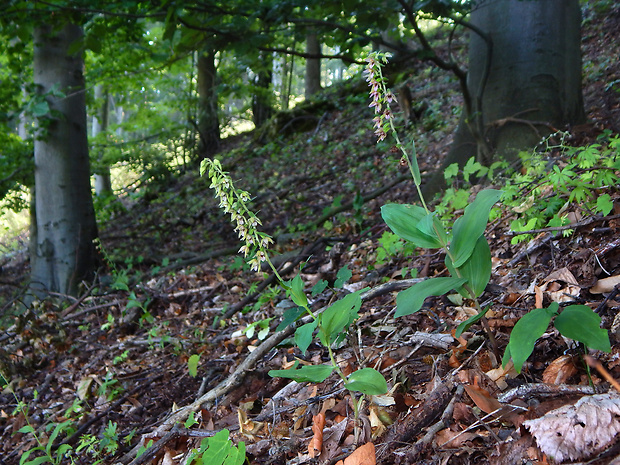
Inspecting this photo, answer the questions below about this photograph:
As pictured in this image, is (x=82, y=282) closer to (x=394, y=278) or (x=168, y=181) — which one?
(x=394, y=278)

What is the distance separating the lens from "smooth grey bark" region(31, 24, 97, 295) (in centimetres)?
541

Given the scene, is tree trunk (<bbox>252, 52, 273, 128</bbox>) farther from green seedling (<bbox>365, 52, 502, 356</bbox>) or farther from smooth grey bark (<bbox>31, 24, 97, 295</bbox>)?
green seedling (<bbox>365, 52, 502, 356</bbox>)

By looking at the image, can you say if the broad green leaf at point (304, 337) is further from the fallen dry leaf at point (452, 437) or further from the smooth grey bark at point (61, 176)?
the smooth grey bark at point (61, 176)

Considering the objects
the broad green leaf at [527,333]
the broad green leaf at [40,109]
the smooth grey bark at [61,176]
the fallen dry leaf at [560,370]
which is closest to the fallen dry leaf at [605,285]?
the fallen dry leaf at [560,370]

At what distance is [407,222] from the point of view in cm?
174

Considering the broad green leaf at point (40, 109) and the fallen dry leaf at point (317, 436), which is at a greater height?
the broad green leaf at point (40, 109)

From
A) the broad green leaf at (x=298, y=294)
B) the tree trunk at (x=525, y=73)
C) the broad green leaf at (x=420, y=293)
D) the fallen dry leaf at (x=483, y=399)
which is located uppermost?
the tree trunk at (x=525, y=73)

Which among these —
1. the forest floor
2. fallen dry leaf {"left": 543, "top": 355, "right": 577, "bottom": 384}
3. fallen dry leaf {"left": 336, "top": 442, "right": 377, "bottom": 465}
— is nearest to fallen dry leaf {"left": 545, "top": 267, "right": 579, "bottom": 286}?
the forest floor

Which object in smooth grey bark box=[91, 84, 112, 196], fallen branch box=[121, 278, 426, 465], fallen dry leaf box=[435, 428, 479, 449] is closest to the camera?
fallen dry leaf box=[435, 428, 479, 449]

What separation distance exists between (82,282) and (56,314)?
705 millimetres

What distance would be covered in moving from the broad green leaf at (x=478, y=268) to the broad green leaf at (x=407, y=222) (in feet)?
0.50

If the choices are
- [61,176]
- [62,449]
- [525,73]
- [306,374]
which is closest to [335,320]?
[306,374]

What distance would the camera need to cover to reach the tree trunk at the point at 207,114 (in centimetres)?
1240

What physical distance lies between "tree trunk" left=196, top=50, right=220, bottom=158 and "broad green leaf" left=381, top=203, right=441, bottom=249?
37.0 feet
